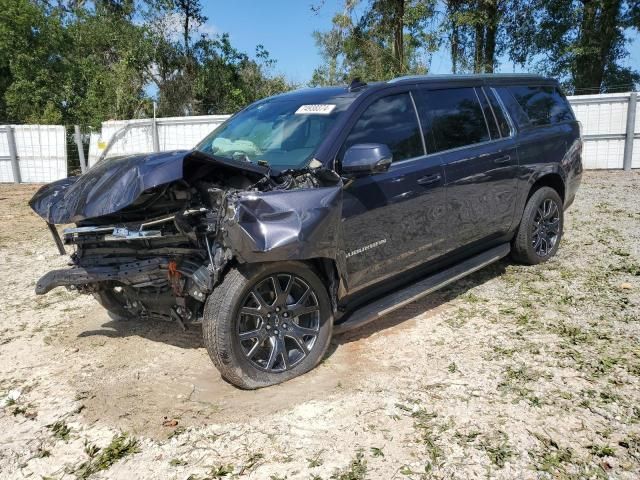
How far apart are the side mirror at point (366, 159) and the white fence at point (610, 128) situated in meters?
11.3

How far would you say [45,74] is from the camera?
20.5m

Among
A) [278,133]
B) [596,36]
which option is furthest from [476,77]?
[596,36]

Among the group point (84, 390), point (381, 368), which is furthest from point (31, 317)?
point (381, 368)

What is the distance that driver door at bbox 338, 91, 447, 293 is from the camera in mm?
3650

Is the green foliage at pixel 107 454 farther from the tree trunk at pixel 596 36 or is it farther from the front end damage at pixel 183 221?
the tree trunk at pixel 596 36

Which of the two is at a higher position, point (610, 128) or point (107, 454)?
point (610, 128)

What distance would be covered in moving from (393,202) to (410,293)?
74 centimetres

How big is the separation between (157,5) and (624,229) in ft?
62.9

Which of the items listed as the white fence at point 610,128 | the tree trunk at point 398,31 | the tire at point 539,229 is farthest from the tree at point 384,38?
the tire at point 539,229

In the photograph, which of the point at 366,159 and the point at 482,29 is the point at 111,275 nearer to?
the point at 366,159

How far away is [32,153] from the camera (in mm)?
15219

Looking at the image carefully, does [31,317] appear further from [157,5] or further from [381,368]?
[157,5]

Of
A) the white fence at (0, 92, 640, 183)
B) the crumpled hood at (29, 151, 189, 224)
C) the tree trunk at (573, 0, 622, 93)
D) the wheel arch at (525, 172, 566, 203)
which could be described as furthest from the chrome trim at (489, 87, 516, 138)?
the tree trunk at (573, 0, 622, 93)

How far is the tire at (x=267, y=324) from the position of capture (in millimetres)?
3184
